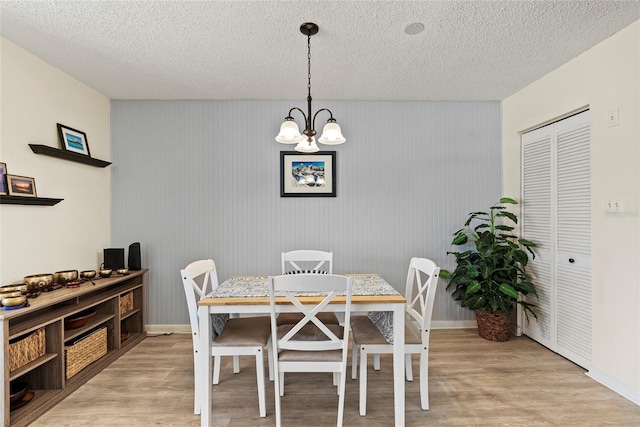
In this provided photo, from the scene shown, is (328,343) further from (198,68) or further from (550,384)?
(198,68)

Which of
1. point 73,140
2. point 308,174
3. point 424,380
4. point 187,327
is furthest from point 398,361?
point 73,140

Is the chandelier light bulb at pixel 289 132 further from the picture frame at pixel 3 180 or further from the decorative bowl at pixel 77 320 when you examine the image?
the decorative bowl at pixel 77 320

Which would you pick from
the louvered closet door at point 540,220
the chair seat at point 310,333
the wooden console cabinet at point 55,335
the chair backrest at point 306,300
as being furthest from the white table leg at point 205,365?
the louvered closet door at point 540,220

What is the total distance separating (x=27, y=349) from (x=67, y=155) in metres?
1.55

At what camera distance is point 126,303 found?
3061mm

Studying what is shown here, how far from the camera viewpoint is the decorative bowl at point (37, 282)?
225 cm

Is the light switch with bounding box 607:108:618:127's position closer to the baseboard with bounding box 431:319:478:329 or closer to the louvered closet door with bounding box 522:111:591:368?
the louvered closet door with bounding box 522:111:591:368

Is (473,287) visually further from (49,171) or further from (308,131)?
(49,171)

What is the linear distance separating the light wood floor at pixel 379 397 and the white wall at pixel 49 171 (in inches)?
41.5

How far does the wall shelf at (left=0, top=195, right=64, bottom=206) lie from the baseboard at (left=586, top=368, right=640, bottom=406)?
4.33 metres

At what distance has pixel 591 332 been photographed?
98.0 inches

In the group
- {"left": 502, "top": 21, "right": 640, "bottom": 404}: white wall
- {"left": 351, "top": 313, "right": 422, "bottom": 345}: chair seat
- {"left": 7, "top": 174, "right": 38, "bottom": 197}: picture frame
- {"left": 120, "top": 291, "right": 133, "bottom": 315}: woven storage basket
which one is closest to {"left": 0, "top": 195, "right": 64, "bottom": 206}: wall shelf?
{"left": 7, "top": 174, "right": 38, "bottom": 197}: picture frame

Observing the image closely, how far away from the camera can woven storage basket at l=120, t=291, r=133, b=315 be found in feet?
9.81

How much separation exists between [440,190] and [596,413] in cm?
215
